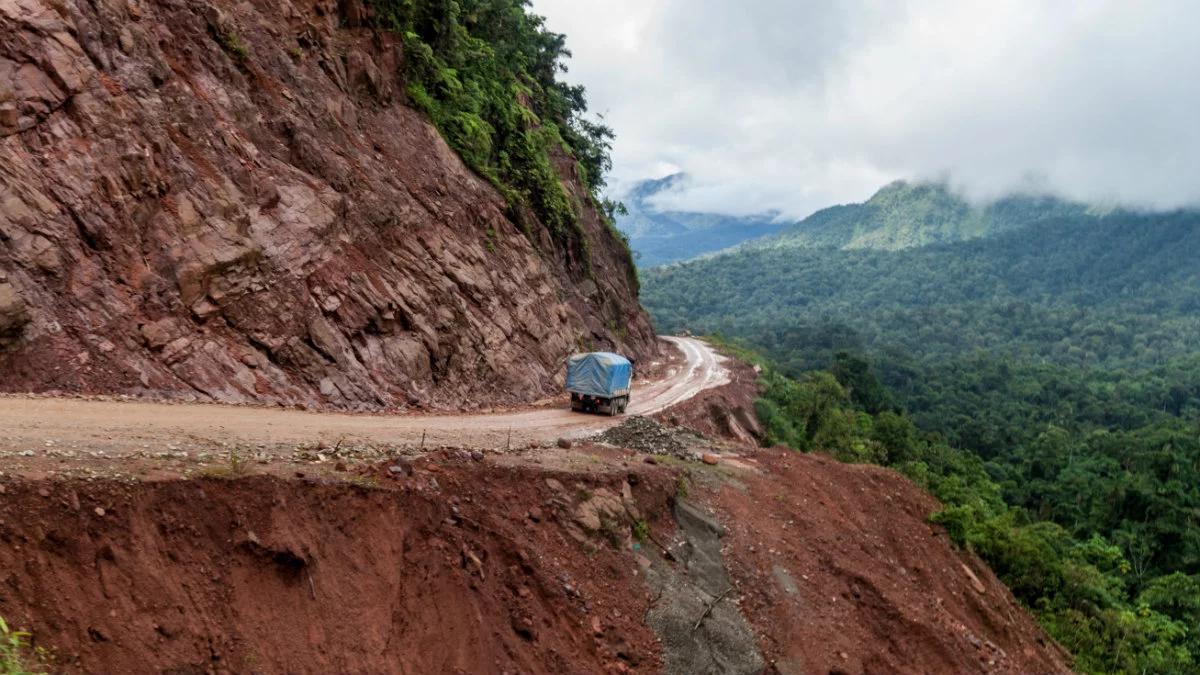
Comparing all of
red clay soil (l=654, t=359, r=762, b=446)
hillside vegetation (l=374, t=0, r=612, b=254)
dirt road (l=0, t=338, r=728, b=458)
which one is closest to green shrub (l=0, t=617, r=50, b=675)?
dirt road (l=0, t=338, r=728, b=458)

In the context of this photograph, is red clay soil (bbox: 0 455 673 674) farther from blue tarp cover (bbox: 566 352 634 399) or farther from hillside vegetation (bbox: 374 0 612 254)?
hillside vegetation (bbox: 374 0 612 254)

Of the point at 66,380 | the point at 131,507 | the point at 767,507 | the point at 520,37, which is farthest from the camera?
the point at 520,37

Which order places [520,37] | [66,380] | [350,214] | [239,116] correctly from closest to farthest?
[66,380] < [239,116] < [350,214] < [520,37]

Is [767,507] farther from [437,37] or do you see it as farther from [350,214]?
[437,37]

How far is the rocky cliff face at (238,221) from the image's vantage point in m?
16.1

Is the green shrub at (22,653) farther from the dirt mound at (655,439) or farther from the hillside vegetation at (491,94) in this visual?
the hillside vegetation at (491,94)

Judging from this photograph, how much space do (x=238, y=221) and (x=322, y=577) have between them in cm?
1375

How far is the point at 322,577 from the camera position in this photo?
9.59 metres

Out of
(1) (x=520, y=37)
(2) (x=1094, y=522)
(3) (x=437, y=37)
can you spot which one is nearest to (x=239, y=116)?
(3) (x=437, y=37)

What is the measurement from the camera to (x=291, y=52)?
25469mm

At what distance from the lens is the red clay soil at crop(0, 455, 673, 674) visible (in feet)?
25.1

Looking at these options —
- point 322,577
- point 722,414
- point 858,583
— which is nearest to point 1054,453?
point 722,414

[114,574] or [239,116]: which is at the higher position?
[239,116]

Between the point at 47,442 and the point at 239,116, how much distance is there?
15.1m
